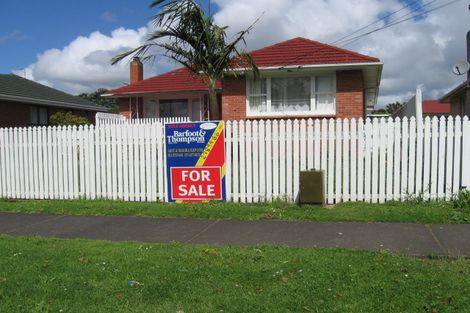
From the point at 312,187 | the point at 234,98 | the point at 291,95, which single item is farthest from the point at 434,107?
the point at 312,187

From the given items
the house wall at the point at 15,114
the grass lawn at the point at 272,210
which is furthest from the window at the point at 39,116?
the grass lawn at the point at 272,210

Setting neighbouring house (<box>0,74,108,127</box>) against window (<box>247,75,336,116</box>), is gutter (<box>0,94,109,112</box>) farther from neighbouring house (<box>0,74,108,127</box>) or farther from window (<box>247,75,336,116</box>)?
window (<box>247,75,336,116</box>)

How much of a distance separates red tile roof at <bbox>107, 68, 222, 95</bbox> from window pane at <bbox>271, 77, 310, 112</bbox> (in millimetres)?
5324

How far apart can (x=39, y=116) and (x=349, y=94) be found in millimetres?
18921

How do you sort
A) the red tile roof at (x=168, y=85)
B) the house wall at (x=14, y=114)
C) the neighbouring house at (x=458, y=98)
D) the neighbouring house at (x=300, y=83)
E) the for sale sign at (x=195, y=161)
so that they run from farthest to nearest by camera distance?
the house wall at (x=14, y=114), the neighbouring house at (x=458, y=98), the red tile roof at (x=168, y=85), the neighbouring house at (x=300, y=83), the for sale sign at (x=195, y=161)

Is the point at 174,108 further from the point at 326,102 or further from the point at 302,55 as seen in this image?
the point at 326,102

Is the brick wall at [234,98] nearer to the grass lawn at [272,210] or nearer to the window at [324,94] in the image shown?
the window at [324,94]

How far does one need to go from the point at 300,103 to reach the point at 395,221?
379 inches

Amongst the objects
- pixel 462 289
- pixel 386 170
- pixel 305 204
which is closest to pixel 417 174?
pixel 386 170

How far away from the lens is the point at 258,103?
1675cm

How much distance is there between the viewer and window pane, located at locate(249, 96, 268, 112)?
54.9ft

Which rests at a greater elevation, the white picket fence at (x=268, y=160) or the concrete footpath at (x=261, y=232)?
the white picket fence at (x=268, y=160)

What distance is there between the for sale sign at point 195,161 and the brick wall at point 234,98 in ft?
24.2

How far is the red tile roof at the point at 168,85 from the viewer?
22.3 metres
